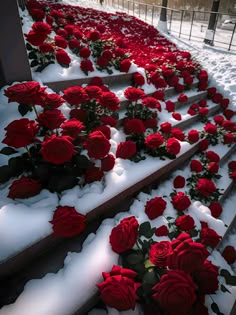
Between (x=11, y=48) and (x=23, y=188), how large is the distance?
5.22 ft

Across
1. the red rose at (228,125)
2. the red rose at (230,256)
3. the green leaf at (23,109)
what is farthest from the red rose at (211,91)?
the green leaf at (23,109)

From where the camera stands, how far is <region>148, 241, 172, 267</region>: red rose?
145 centimetres

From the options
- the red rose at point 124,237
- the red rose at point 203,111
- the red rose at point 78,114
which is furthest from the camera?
the red rose at point 203,111

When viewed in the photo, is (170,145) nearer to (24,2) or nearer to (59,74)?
(59,74)

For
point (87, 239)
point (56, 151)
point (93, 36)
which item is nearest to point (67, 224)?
point (87, 239)

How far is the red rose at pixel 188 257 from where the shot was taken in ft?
4.17

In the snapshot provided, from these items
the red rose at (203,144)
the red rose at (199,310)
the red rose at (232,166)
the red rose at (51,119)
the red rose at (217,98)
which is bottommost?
the red rose at (232,166)

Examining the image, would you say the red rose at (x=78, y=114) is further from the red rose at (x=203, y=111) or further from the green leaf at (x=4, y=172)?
the red rose at (x=203, y=111)

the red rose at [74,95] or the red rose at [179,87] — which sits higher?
the red rose at [74,95]

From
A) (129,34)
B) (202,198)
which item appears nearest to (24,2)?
(129,34)

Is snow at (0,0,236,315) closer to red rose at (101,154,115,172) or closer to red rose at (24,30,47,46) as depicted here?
red rose at (101,154,115,172)

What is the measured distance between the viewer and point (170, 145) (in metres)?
2.60

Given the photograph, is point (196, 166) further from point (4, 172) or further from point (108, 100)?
point (4, 172)

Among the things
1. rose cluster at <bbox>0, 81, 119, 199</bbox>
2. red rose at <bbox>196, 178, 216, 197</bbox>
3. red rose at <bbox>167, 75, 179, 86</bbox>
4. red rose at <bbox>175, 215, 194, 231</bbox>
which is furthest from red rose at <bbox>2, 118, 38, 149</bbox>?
red rose at <bbox>167, 75, 179, 86</bbox>
